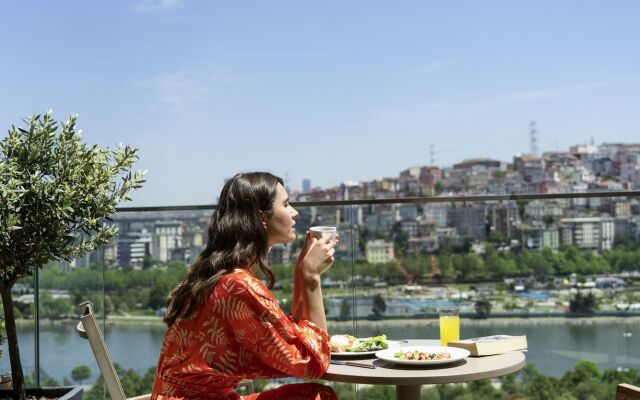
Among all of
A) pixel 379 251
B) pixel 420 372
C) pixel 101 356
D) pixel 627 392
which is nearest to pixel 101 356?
pixel 101 356

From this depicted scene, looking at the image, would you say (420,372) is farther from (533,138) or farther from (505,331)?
(533,138)

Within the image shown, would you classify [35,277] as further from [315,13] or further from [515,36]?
[515,36]

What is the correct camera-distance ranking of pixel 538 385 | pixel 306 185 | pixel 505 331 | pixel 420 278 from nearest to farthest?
1. pixel 505 331
2. pixel 538 385
3. pixel 420 278
4. pixel 306 185

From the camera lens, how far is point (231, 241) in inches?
69.5

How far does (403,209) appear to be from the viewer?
30031mm

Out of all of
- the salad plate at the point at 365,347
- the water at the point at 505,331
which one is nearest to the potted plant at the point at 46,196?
the water at the point at 505,331

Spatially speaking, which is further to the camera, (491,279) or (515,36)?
(515,36)

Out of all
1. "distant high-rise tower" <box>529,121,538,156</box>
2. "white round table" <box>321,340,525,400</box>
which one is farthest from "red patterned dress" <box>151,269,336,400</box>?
"distant high-rise tower" <box>529,121,538,156</box>

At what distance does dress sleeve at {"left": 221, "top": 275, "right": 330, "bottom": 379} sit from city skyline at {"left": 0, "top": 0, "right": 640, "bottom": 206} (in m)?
37.3

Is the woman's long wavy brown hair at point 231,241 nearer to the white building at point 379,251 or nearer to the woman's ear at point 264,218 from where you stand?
the woman's ear at point 264,218

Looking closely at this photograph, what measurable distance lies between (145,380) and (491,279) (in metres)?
19.4

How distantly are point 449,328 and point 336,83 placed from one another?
41.4 metres

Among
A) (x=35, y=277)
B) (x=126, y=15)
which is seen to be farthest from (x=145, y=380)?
(x=126, y=15)

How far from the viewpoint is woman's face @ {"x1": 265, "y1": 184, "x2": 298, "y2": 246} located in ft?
6.03
